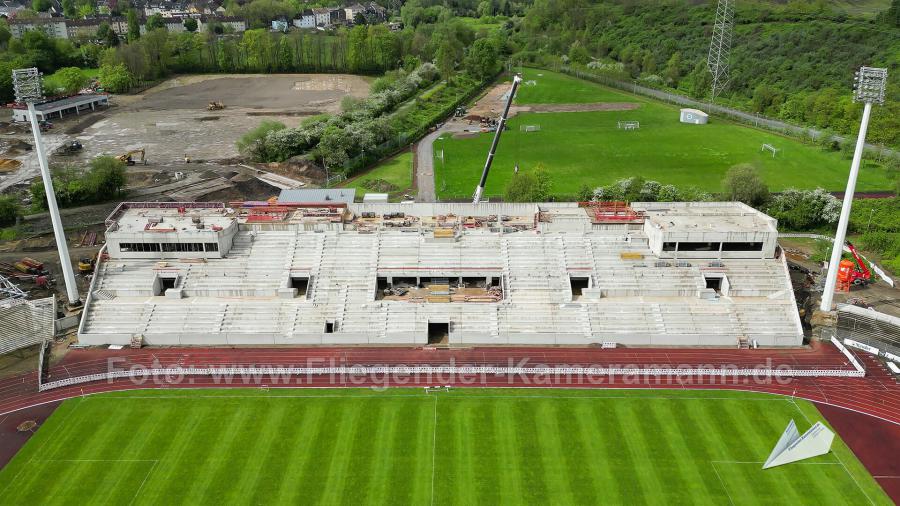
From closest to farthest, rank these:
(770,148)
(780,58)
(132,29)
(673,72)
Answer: (770,148), (780,58), (673,72), (132,29)

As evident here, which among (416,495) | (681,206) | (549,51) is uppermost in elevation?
(549,51)

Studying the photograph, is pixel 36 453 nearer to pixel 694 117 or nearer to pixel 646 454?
pixel 646 454

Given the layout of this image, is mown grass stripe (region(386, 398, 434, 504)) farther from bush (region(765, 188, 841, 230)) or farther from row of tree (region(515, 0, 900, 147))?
row of tree (region(515, 0, 900, 147))

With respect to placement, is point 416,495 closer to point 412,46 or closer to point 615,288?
point 615,288

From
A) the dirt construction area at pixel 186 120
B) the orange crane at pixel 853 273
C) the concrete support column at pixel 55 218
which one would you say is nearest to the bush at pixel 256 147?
the dirt construction area at pixel 186 120

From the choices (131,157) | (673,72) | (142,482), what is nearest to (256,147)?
(131,157)

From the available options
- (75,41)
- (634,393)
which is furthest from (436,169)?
(75,41)

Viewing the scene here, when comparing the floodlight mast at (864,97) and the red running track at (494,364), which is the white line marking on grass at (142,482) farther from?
the floodlight mast at (864,97)
